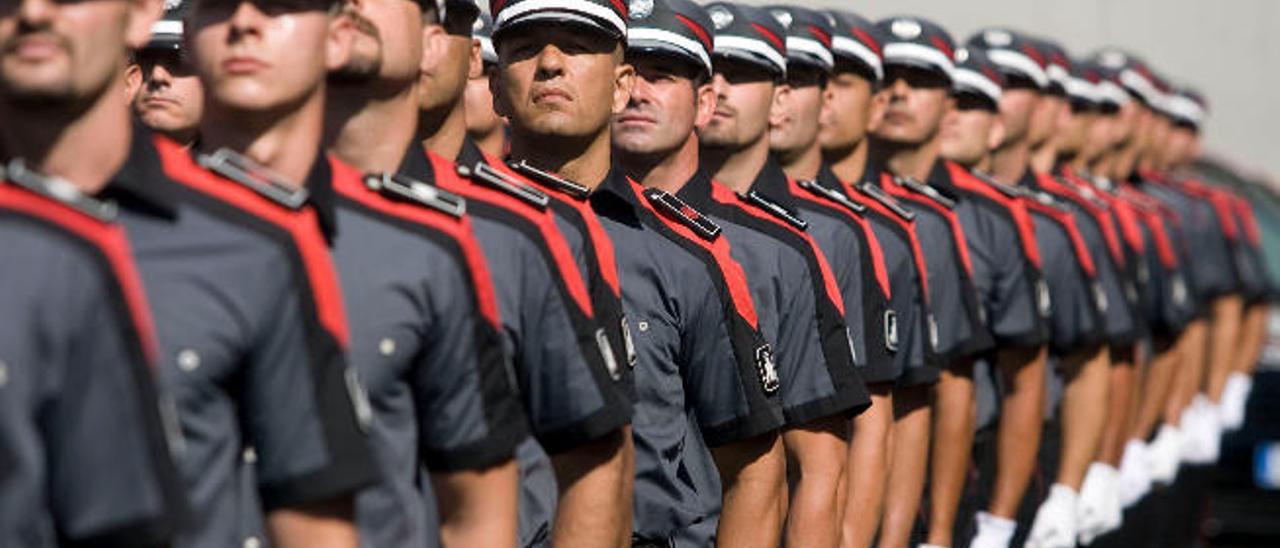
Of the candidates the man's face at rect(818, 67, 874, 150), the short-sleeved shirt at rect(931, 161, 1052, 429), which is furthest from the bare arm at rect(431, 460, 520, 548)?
the short-sleeved shirt at rect(931, 161, 1052, 429)

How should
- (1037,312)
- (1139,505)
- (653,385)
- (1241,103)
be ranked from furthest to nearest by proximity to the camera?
(1241,103) → (1139,505) → (1037,312) → (653,385)

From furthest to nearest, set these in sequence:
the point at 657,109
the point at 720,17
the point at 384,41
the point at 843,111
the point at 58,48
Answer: the point at 843,111, the point at 720,17, the point at 657,109, the point at 384,41, the point at 58,48

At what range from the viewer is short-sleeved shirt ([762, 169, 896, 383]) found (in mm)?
9398

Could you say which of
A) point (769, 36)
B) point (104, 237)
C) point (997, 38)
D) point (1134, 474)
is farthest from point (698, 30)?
point (1134, 474)

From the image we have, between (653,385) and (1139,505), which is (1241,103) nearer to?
(1139,505)

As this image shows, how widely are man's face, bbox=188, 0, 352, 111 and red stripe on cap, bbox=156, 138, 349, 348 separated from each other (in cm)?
21

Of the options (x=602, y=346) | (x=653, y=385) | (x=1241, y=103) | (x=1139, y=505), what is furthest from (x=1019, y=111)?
(x=1241, y=103)

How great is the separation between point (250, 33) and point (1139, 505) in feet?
35.4

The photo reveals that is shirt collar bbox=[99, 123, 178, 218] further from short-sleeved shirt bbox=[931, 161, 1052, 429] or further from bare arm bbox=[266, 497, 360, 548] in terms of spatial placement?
short-sleeved shirt bbox=[931, 161, 1052, 429]

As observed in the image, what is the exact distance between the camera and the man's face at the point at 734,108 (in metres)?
9.20

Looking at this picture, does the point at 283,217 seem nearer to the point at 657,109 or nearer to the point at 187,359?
the point at 187,359

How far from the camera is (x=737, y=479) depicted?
325 inches

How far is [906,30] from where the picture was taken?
11.4 meters

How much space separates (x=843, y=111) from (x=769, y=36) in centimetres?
121
